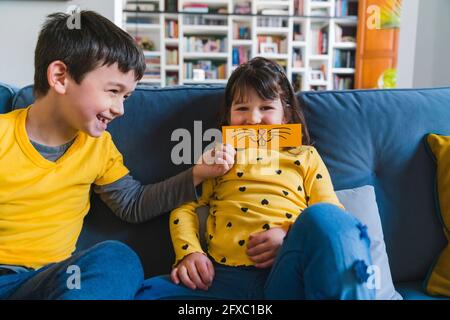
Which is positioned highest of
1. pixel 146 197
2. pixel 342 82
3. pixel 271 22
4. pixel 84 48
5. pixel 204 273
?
pixel 271 22

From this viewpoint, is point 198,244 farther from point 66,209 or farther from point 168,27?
point 168,27

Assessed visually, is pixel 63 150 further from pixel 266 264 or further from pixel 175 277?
pixel 266 264

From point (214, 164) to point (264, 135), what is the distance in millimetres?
137

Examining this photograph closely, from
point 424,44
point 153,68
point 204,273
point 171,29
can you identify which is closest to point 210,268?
point 204,273

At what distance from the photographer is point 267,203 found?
0.93 meters

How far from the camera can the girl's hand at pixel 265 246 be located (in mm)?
833

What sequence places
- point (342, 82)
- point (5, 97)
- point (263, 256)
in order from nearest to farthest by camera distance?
1. point (263, 256)
2. point (5, 97)
3. point (342, 82)

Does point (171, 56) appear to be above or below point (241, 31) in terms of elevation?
below

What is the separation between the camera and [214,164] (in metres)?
0.96

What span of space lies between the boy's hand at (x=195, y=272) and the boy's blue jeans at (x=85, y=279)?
9cm

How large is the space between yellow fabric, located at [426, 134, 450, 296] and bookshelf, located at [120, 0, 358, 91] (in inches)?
151

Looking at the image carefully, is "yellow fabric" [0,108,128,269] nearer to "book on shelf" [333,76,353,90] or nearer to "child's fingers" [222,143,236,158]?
"child's fingers" [222,143,236,158]

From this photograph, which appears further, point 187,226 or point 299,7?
point 299,7
